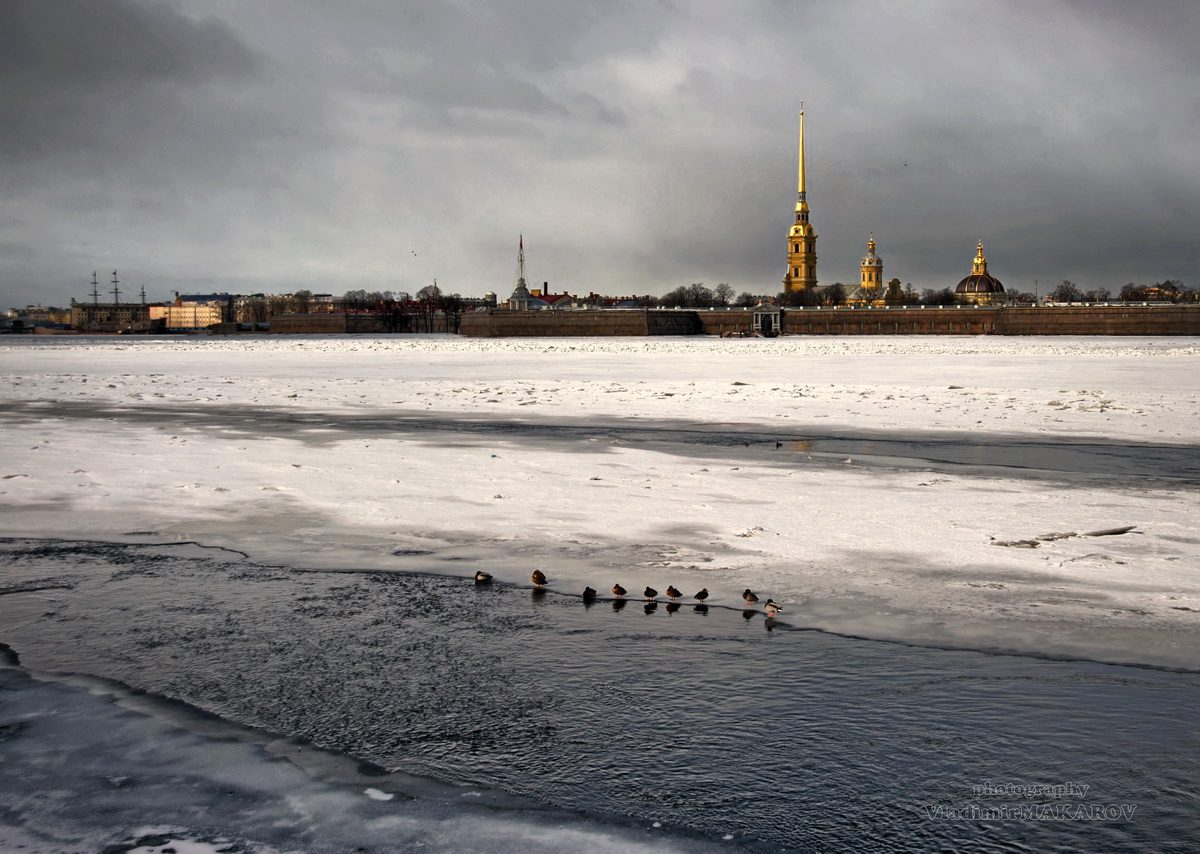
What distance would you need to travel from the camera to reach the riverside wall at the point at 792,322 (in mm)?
101938

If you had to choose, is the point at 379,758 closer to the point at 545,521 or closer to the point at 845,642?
the point at 845,642

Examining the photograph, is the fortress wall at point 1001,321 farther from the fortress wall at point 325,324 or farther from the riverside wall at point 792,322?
the fortress wall at point 325,324

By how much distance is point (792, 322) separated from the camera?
116m

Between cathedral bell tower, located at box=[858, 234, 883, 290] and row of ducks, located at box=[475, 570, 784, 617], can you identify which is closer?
row of ducks, located at box=[475, 570, 784, 617]

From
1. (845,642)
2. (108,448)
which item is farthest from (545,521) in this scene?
(108,448)

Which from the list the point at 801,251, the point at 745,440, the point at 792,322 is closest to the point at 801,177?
the point at 801,251

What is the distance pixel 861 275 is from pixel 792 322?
7780 centimetres

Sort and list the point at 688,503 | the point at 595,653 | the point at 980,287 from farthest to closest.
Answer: the point at 980,287, the point at 688,503, the point at 595,653

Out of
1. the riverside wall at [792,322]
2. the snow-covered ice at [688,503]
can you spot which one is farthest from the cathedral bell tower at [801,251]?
the snow-covered ice at [688,503]

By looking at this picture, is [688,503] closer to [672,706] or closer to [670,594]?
[670,594]

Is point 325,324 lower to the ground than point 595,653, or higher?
higher

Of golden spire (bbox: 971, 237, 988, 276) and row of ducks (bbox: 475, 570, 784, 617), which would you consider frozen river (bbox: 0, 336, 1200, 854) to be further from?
golden spire (bbox: 971, 237, 988, 276)

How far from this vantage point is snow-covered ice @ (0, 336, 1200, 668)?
5.96m

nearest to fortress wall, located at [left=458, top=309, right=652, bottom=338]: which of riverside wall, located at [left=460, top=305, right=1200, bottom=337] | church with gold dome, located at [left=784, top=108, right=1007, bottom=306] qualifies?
riverside wall, located at [left=460, top=305, right=1200, bottom=337]
